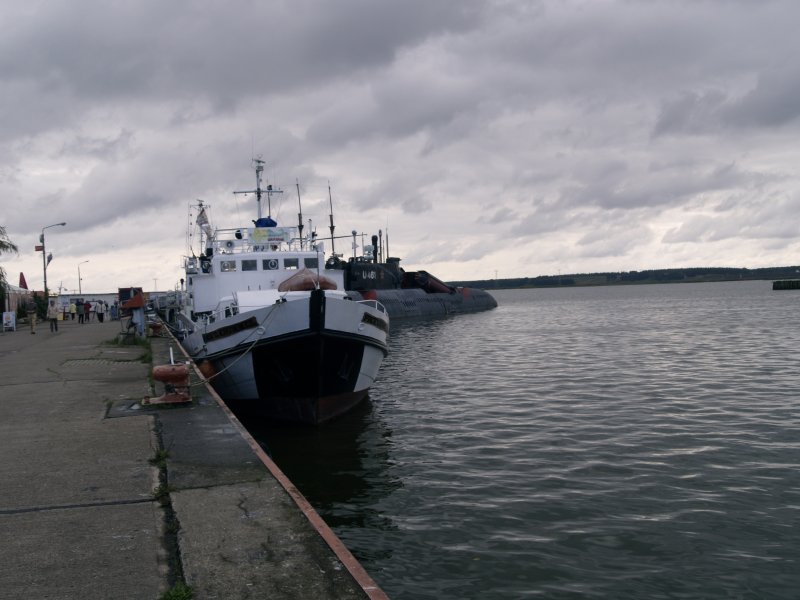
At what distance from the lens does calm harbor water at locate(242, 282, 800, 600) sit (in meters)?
7.43

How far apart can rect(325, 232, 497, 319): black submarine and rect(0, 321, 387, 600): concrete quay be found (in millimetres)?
51176

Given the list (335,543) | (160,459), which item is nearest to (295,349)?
(160,459)

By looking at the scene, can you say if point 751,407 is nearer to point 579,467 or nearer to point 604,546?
point 579,467

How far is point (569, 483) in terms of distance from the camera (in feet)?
34.2

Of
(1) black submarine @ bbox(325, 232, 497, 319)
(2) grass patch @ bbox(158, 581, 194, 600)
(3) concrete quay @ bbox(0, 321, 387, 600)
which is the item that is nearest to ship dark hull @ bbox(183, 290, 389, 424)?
(3) concrete quay @ bbox(0, 321, 387, 600)

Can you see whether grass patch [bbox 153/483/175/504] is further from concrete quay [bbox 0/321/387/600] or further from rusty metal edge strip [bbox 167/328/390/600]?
rusty metal edge strip [bbox 167/328/390/600]

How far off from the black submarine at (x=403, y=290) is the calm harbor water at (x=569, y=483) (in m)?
44.6

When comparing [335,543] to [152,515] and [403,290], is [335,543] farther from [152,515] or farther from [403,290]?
[403,290]

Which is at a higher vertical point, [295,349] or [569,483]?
[295,349]

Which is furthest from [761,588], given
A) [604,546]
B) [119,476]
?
[119,476]

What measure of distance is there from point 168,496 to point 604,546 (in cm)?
495

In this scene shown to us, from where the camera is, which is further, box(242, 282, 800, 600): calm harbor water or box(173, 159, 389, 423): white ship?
box(173, 159, 389, 423): white ship

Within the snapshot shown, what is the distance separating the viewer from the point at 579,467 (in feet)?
37.0

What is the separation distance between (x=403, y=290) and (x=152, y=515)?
236 ft
